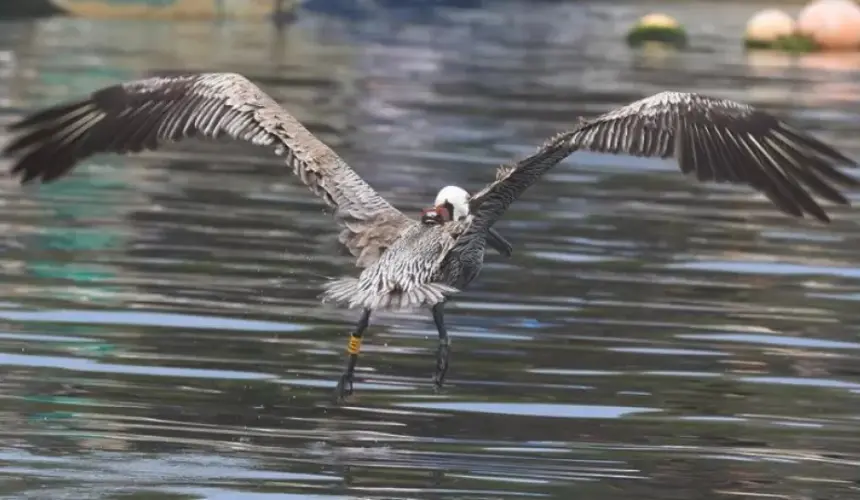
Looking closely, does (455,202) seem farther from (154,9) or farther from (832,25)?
(154,9)

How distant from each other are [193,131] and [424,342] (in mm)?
1892

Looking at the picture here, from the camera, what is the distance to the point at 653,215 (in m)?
19.8

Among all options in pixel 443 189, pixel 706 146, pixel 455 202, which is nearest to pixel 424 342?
pixel 443 189

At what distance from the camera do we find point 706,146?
39.8 ft

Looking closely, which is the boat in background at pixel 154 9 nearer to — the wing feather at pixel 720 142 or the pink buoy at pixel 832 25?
the pink buoy at pixel 832 25

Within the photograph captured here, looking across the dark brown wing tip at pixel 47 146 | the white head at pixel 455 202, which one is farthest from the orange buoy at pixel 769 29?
the white head at pixel 455 202

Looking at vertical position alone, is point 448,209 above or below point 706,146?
below

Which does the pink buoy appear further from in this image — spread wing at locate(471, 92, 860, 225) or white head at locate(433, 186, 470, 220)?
white head at locate(433, 186, 470, 220)

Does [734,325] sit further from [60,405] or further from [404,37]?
[404,37]

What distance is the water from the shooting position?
33.3ft

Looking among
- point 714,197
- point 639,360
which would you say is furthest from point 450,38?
point 639,360

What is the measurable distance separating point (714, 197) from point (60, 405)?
1136 cm

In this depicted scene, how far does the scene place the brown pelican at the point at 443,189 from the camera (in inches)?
459

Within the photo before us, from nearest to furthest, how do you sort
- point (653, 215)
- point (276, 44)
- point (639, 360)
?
point (639, 360), point (653, 215), point (276, 44)
